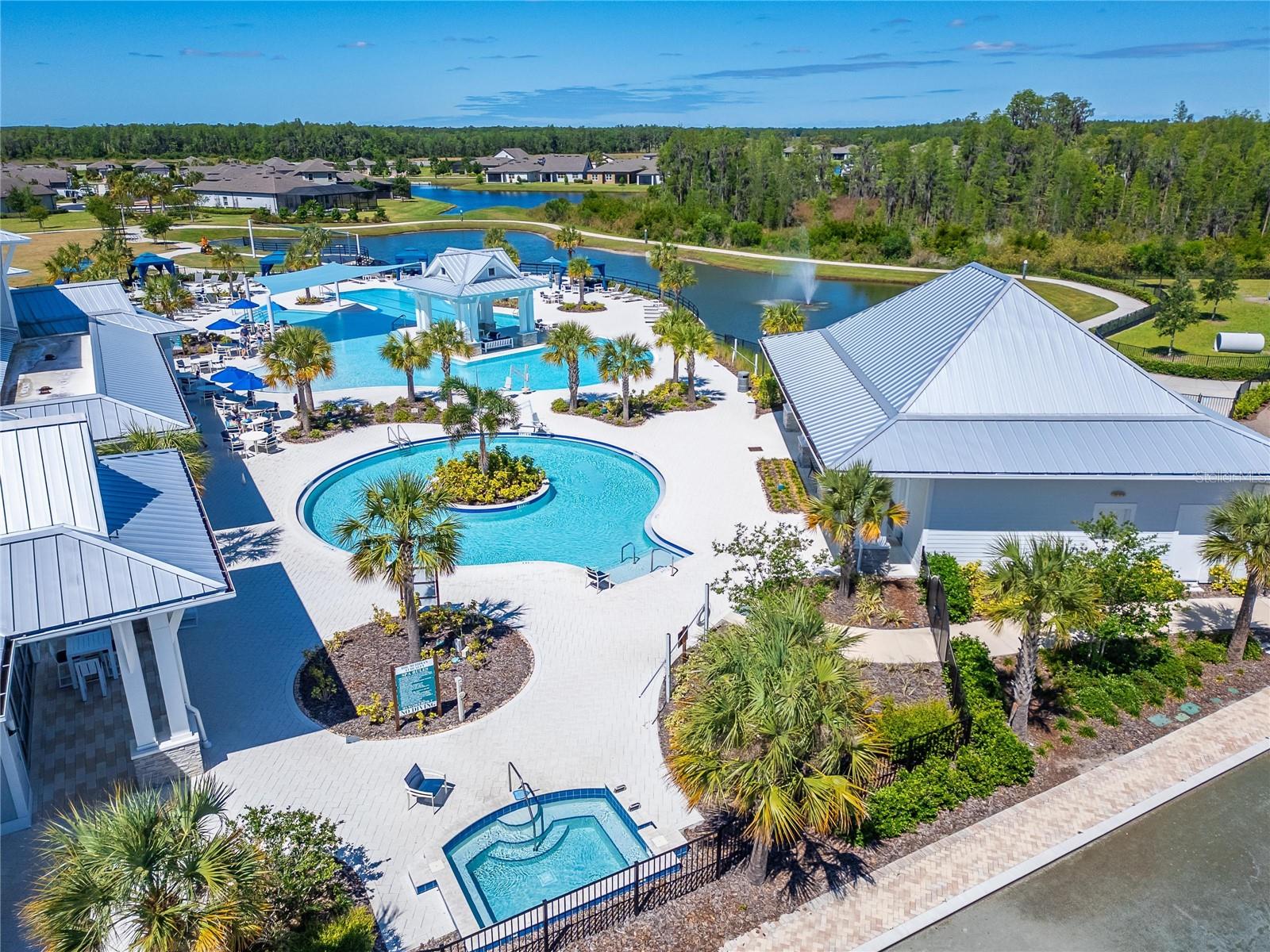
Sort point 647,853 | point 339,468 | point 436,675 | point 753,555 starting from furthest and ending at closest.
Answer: point 339,468, point 753,555, point 436,675, point 647,853

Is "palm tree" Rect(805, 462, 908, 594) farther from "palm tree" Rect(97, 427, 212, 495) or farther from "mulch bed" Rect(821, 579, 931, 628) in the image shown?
"palm tree" Rect(97, 427, 212, 495)

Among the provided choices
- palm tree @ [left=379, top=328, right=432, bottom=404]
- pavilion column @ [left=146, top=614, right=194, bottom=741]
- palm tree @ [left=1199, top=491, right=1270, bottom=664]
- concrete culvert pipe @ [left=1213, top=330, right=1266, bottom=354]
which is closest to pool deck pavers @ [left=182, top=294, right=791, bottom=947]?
pavilion column @ [left=146, top=614, right=194, bottom=741]

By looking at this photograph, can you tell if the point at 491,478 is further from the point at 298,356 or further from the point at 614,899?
the point at 614,899

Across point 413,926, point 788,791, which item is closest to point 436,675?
point 413,926

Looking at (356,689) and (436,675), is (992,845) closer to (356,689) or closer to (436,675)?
(436,675)

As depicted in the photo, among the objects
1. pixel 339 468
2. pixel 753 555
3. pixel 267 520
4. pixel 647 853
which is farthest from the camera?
pixel 339 468

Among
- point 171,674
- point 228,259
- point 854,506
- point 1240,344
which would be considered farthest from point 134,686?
point 1240,344
